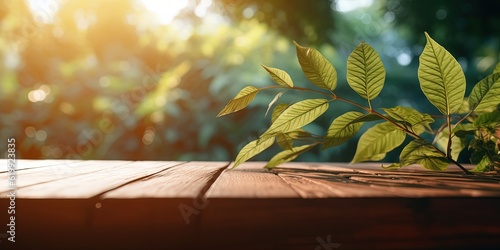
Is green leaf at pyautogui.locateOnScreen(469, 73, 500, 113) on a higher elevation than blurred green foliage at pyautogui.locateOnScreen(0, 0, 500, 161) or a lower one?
lower

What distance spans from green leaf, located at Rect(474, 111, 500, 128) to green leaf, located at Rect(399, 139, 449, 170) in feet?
0.18

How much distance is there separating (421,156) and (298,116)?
0.15 meters

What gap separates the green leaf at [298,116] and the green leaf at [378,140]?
86 mm

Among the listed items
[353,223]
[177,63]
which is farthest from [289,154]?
[177,63]

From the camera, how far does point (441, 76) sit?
0.47m

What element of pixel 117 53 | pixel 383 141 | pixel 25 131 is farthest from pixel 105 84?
pixel 383 141

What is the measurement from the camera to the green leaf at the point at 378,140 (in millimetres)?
570

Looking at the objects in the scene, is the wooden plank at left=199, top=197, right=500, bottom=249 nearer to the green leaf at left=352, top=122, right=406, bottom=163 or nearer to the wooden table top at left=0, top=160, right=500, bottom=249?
the wooden table top at left=0, top=160, right=500, bottom=249

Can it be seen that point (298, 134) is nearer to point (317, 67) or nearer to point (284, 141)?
point (284, 141)

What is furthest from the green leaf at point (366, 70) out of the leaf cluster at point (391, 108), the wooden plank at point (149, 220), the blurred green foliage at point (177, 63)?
the blurred green foliage at point (177, 63)

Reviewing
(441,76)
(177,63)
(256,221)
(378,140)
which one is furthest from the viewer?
(177,63)

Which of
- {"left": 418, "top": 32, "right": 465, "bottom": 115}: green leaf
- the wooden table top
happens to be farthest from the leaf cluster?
the wooden table top

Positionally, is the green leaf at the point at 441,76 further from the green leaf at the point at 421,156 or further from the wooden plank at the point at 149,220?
the wooden plank at the point at 149,220

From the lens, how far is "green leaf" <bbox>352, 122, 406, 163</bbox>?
570 millimetres
